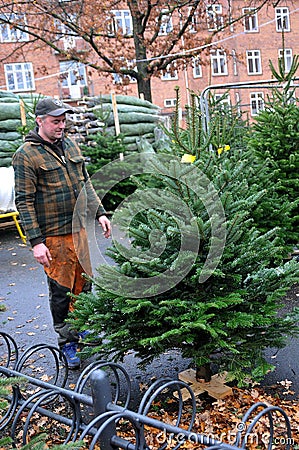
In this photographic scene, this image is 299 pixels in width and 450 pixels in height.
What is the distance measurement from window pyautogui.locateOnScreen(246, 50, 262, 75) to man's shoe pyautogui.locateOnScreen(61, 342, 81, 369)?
36.5 m

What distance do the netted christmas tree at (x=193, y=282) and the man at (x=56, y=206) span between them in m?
0.89

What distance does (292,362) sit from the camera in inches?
178

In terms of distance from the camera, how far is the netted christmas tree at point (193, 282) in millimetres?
3549

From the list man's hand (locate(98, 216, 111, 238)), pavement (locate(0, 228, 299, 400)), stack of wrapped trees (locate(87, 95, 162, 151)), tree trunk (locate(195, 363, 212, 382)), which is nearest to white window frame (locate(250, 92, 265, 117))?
stack of wrapped trees (locate(87, 95, 162, 151))

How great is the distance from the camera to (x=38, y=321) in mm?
6344

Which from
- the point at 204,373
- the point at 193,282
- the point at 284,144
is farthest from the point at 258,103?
the point at 193,282

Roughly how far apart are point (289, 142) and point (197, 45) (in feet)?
48.3

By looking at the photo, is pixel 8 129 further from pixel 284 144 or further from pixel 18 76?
pixel 18 76

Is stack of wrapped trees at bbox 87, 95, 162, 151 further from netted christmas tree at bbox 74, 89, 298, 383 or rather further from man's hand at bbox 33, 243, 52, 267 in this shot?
netted christmas tree at bbox 74, 89, 298, 383

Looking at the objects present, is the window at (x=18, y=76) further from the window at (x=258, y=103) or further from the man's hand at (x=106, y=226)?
the man's hand at (x=106, y=226)

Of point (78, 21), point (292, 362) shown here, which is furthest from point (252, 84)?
point (78, 21)

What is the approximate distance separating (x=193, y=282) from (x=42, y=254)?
4.67 ft

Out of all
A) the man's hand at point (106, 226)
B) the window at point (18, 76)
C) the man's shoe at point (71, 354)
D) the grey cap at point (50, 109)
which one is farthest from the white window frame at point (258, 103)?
the window at point (18, 76)

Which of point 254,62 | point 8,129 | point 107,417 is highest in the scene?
point 254,62
